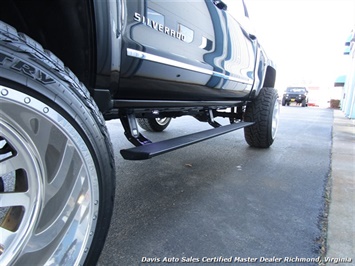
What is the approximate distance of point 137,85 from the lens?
1562mm

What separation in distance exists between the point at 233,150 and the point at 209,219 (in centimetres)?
212

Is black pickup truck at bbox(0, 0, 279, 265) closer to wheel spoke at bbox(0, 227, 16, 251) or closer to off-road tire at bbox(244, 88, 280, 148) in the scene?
wheel spoke at bbox(0, 227, 16, 251)

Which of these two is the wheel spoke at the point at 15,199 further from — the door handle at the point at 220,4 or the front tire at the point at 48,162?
the door handle at the point at 220,4

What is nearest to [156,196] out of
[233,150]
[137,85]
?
[137,85]

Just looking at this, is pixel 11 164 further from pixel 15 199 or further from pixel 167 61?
pixel 167 61

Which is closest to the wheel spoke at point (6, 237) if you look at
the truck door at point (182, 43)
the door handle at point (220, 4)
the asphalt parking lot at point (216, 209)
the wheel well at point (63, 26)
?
the asphalt parking lot at point (216, 209)

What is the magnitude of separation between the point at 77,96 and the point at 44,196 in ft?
1.24

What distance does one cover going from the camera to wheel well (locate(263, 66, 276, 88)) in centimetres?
415

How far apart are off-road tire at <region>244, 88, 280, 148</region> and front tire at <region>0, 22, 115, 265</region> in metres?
2.92

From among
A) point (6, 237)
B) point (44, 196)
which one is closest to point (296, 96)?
point (44, 196)

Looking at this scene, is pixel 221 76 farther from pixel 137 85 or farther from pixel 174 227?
pixel 174 227

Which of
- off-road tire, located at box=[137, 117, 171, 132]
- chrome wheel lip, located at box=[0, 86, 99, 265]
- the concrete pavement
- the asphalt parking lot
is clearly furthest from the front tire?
off-road tire, located at box=[137, 117, 171, 132]

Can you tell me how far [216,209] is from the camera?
6.38 ft

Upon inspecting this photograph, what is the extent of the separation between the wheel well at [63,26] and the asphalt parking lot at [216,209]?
97 centimetres
